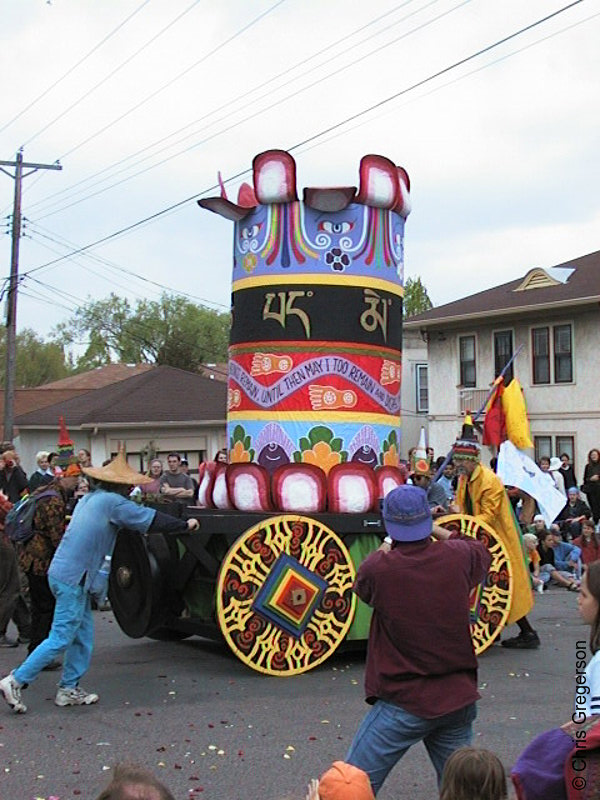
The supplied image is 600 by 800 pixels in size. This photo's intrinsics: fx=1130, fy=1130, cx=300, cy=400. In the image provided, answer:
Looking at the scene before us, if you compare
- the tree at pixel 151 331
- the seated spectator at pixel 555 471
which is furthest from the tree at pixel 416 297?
the seated spectator at pixel 555 471

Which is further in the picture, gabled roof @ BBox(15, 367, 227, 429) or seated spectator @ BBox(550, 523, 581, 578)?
gabled roof @ BBox(15, 367, 227, 429)

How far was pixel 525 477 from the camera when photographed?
45.4 feet

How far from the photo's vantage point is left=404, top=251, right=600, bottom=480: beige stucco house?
92.8 feet

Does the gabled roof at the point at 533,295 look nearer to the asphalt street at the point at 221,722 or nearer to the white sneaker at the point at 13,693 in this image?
the asphalt street at the point at 221,722

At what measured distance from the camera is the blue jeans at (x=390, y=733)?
179 inches

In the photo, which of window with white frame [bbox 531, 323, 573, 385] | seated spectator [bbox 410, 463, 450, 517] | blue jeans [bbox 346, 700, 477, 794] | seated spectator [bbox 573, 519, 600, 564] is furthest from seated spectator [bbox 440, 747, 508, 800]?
Result: window with white frame [bbox 531, 323, 573, 385]

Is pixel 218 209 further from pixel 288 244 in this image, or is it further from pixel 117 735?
pixel 117 735

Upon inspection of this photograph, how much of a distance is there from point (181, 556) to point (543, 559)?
25.3 ft

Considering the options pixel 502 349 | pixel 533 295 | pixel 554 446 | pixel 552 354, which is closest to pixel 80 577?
pixel 554 446

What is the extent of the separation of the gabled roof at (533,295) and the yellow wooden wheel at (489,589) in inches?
720

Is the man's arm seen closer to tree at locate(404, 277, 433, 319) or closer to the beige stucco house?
the beige stucco house

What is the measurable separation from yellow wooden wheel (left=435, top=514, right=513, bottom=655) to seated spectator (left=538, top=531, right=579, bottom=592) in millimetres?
5647

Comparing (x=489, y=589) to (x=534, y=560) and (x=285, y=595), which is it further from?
(x=534, y=560)

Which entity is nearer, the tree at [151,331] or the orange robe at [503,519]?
the orange robe at [503,519]
